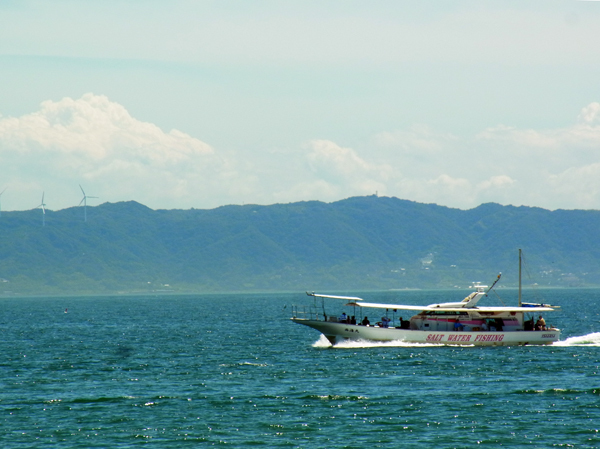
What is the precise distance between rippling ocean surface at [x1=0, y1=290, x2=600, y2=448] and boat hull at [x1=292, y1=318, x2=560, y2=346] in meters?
1.06

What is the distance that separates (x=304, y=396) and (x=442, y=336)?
32.7m


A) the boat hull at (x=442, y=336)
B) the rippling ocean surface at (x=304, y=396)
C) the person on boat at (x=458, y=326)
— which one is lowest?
the rippling ocean surface at (x=304, y=396)

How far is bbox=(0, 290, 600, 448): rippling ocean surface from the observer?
5006 centimetres

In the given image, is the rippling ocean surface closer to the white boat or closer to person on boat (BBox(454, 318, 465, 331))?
the white boat

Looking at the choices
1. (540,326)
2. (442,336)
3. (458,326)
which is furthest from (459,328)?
(540,326)

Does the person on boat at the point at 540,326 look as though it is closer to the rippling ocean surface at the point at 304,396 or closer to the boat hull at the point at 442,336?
the boat hull at the point at 442,336

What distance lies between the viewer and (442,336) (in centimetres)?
9088

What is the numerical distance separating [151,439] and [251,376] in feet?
76.0

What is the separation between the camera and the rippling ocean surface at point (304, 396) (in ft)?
164

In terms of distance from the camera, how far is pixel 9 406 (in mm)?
58844

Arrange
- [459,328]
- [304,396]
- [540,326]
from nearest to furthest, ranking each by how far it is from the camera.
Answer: [304,396], [459,328], [540,326]

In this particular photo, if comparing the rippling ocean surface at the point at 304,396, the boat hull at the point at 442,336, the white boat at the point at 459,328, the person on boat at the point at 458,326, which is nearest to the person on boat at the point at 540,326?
the white boat at the point at 459,328

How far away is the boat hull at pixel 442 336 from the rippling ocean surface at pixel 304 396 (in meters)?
1.06

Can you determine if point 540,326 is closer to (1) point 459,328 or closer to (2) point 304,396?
(1) point 459,328
